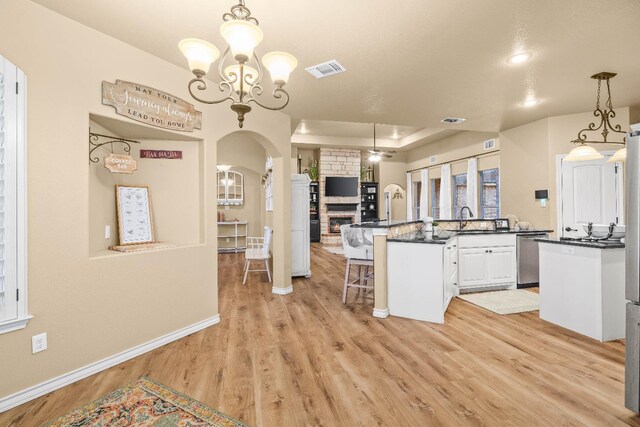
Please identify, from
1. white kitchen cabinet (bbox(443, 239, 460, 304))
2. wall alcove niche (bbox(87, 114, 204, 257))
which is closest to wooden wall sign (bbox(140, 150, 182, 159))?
wall alcove niche (bbox(87, 114, 204, 257))

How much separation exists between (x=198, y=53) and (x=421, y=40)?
189 centimetres

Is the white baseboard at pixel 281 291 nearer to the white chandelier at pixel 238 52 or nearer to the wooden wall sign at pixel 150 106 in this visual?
the wooden wall sign at pixel 150 106

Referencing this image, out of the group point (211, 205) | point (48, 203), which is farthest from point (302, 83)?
point (48, 203)

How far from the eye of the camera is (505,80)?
365 cm

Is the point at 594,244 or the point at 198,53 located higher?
the point at 198,53

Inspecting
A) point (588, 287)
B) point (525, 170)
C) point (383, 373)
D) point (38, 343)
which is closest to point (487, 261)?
point (588, 287)

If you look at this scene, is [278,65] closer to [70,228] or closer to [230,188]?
[70,228]

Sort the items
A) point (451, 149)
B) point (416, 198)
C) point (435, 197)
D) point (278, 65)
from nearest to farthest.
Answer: point (278, 65) < point (451, 149) < point (435, 197) < point (416, 198)

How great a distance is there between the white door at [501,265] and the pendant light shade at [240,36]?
4297 mm

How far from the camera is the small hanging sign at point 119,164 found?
273 cm

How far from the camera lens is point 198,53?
5.88ft

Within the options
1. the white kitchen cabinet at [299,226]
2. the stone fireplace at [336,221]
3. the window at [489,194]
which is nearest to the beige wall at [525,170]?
the window at [489,194]

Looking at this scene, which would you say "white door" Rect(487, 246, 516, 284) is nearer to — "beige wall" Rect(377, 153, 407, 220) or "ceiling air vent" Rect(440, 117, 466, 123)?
"ceiling air vent" Rect(440, 117, 466, 123)

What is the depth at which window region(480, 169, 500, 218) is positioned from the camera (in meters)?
7.36
